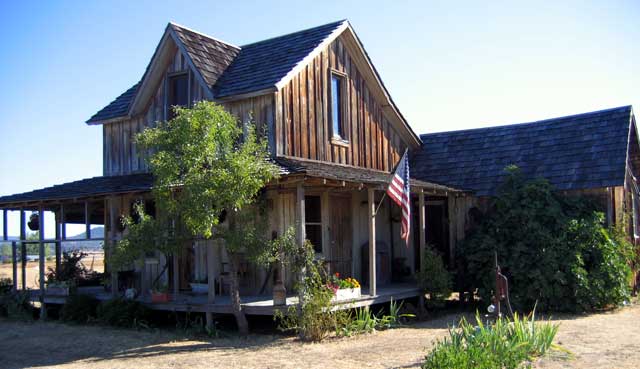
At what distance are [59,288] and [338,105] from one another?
800 cm

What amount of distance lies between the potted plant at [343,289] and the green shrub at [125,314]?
394 centimetres

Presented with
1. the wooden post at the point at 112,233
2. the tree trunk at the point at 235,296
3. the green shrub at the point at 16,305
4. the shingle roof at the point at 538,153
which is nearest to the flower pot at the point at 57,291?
the green shrub at the point at 16,305

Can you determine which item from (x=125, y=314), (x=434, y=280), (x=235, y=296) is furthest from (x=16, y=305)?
(x=434, y=280)

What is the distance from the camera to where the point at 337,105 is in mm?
17078

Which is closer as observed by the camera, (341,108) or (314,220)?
(314,220)

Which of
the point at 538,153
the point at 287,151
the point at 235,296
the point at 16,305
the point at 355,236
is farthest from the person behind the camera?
the point at 538,153

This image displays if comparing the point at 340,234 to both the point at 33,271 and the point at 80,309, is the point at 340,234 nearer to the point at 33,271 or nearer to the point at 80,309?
the point at 80,309

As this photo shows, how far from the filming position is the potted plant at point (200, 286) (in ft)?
48.3

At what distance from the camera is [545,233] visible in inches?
592

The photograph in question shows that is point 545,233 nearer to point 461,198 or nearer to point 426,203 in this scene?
point 461,198

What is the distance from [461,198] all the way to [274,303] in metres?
7.15

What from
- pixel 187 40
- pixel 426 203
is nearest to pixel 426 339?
pixel 426 203

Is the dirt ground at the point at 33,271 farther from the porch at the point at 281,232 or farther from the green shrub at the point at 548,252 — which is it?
the green shrub at the point at 548,252

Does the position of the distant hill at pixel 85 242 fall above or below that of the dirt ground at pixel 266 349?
above
